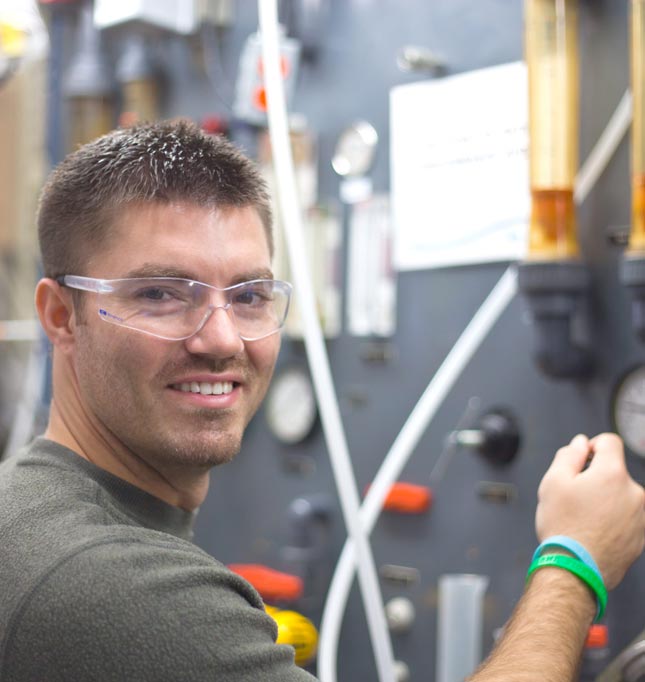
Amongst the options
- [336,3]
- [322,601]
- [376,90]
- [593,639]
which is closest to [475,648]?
[593,639]

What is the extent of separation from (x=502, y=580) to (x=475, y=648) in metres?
0.10

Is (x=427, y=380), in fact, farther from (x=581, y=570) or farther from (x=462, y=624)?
(x=581, y=570)

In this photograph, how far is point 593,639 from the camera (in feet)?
3.91

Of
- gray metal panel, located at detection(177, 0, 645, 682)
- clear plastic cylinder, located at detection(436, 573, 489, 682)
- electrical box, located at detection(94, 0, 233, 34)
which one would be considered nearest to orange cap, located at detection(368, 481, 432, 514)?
gray metal panel, located at detection(177, 0, 645, 682)

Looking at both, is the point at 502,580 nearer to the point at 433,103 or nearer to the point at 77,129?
the point at 433,103

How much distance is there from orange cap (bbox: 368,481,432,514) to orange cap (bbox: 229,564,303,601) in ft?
0.74

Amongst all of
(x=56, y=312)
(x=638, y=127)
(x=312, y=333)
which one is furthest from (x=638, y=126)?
(x=56, y=312)

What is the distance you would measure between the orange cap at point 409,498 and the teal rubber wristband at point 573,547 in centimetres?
54

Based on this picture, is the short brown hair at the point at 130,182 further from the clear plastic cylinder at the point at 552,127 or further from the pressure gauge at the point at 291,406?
the pressure gauge at the point at 291,406

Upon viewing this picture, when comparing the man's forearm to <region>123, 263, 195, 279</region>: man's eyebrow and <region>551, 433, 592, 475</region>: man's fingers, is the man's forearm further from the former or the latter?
<region>123, 263, 195, 279</region>: man's eyebrow

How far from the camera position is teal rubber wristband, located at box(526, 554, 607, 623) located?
0.89 metres

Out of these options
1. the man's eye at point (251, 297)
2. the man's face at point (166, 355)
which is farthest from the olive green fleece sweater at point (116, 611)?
the man's eye at point (251, 297)

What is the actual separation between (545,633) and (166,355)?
418 millimetres

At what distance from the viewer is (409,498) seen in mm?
1458
